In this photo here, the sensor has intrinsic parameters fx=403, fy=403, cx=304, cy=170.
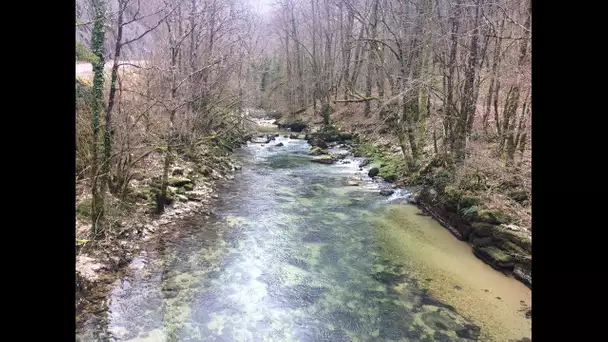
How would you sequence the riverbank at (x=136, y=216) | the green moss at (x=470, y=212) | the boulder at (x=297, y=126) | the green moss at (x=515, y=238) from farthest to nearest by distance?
the boulder at (x=297, y=126) → the green moss at (x=470, y=212) → the green moss at (x=515, y=238) → the riverbank at (x=136, y=216)

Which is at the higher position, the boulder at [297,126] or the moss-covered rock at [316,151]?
the boulder at [297,126]

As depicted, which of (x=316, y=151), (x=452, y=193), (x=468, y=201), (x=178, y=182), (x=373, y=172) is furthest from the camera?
(x=316, y=151)

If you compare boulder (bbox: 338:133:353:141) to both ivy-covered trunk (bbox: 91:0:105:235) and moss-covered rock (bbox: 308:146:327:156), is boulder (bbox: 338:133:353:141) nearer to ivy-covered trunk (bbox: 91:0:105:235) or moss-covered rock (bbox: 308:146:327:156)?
moss-covered rock (bbox: 308:146:327:156)

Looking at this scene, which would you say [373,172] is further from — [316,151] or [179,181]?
[179,181]

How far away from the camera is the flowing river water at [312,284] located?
6.55 meters

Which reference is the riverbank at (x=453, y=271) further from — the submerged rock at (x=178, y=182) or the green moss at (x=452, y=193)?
the submerged rock at (x=178, y=182)

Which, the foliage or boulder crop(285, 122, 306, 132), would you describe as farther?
boulder crop(285, 122, 306, 132)

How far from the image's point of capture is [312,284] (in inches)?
322

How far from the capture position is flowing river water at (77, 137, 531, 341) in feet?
21.5

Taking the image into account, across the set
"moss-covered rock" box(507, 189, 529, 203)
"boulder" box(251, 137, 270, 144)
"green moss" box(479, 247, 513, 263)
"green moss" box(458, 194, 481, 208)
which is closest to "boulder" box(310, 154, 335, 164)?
"boulder" box(251, 137, 270, 144)

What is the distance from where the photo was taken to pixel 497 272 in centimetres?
854

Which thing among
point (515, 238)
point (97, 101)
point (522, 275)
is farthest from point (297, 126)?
point (522, 275)

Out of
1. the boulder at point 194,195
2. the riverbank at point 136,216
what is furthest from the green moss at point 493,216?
the boulder at point 194,195

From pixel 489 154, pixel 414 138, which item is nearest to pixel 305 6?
pixel 414 138
